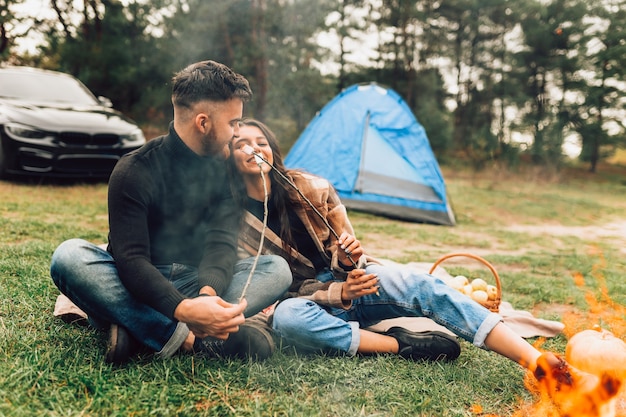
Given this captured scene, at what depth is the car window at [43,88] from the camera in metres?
6.44

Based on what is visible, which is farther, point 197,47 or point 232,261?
point 197,47

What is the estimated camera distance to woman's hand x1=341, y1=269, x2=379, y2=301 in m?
2.10

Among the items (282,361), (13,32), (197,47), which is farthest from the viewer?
(13,32)

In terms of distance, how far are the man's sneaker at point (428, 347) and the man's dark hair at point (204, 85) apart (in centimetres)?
129

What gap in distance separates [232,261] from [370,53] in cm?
2037

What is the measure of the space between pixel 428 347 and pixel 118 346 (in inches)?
50.5

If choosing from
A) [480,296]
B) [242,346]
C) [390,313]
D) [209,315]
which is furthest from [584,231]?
[209,315]

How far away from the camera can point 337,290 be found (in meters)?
2.21

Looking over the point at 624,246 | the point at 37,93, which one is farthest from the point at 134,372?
the point at 624,246

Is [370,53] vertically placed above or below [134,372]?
above

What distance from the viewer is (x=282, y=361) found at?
82.2 inches

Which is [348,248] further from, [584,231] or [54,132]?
[584,231]

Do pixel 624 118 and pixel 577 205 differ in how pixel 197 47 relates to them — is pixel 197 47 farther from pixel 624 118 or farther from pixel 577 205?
pixel 624 118

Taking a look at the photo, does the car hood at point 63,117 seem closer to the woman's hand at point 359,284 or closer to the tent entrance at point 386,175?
the tent entrance at point 386,175
